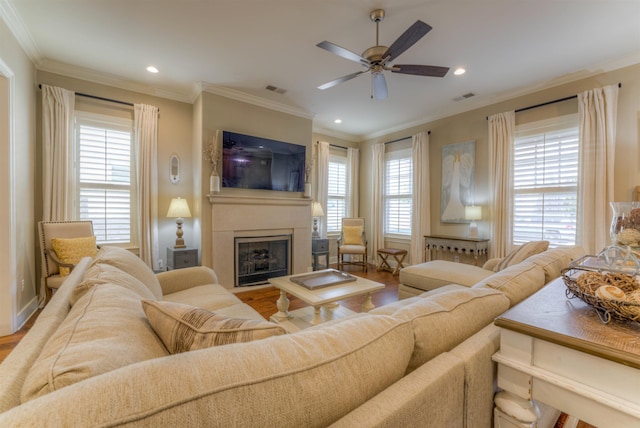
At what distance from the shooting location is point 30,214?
2.92 meters

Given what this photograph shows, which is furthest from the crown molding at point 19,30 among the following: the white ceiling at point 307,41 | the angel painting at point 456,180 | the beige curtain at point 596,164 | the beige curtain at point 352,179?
the beige curtain at point 596,164

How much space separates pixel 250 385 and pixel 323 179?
4.86 metres

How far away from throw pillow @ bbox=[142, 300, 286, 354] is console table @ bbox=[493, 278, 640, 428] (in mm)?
720

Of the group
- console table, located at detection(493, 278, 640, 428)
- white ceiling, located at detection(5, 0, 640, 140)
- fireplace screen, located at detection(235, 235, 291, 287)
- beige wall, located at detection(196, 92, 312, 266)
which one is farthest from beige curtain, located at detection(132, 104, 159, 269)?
console table, located at detection(493, 278, 640, 428)

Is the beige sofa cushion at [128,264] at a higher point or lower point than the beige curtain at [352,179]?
lower

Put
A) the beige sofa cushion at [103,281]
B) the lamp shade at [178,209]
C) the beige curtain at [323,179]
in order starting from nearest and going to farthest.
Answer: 1. the beige sofa cushion at [103,281]
2. the lamp shade at [178,209]
3. the beige curtain at [323,179]

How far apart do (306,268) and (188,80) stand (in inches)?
125

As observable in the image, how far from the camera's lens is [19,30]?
98.0 inches

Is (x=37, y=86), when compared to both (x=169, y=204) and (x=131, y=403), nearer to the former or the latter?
(x=169, y=204)

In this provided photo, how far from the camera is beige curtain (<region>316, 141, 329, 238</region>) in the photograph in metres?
5.22

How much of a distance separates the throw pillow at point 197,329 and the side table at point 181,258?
2.92 meters

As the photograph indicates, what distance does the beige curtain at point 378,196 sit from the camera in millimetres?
5469

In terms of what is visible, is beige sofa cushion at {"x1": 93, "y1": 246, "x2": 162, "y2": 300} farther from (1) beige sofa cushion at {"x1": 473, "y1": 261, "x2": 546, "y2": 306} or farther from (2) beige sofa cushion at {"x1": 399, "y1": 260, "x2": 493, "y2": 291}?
(2) beige sofa cushion at {"x1": 399, "y1": 260, "x2": 493, "y2": 291}

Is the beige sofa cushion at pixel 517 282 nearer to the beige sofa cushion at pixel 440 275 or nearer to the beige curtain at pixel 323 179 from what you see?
the beige sofa cushion at pixel 440 275
